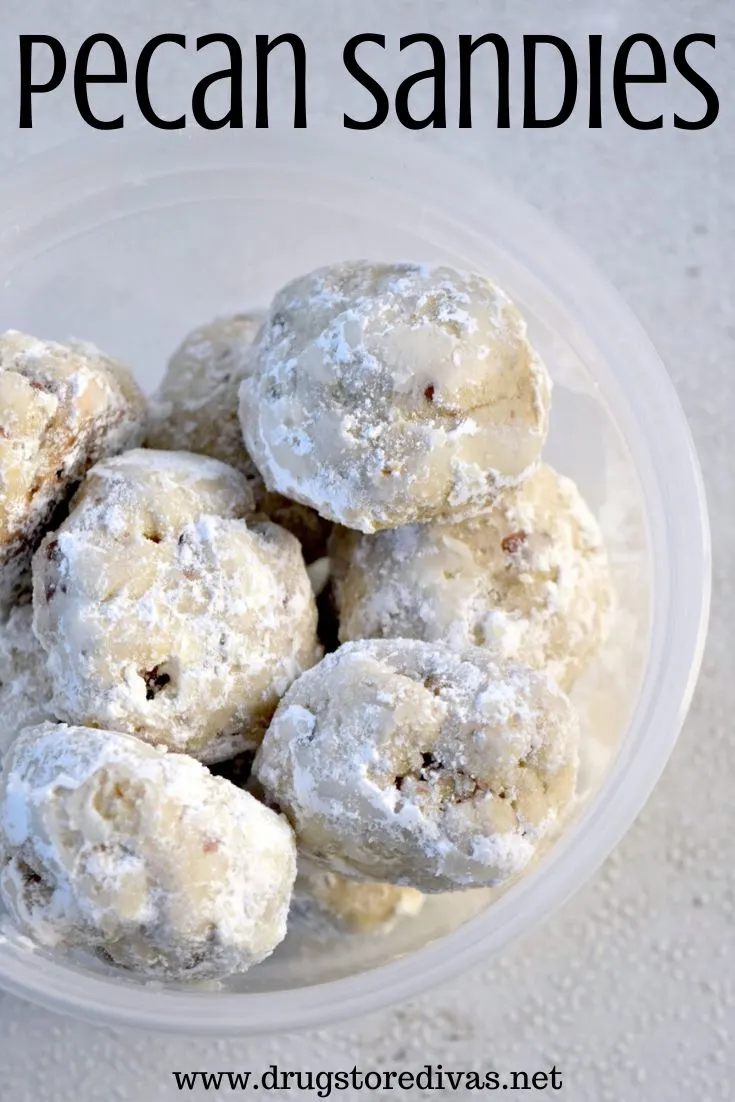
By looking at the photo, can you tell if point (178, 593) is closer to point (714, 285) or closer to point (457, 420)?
point (457, 420)

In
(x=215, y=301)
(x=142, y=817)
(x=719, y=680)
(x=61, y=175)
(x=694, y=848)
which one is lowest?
(x=694, y=848)

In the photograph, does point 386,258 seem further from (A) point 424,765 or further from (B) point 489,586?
(A) point 424,765

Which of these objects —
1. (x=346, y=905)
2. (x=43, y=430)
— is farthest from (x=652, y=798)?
(x=43, y=430)

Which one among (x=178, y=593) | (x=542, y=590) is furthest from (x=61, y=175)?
(x=542, y=590)

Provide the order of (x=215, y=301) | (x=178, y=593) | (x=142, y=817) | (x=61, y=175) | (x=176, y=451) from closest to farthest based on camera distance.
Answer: (x=142, y=817), (x=178, y=593), (x=176, y=451), (x=61, y=175), (x=215, y=301)

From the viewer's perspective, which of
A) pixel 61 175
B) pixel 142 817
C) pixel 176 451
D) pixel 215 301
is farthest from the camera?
pixel 215 301

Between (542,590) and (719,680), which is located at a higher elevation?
(542,590)

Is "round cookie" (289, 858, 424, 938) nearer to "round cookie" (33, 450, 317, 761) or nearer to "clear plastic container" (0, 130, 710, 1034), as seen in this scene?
"clear plastic container" (0, 130, 710, 1034)

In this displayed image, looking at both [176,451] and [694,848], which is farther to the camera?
[694,848]
